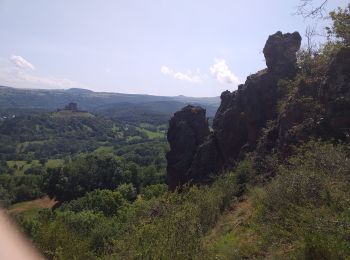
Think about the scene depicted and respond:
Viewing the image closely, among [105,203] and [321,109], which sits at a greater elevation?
[321,109]

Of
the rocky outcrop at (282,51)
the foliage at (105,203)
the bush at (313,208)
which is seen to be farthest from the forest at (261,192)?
the foliage at (105,203)

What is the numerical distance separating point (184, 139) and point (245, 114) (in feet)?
39.0

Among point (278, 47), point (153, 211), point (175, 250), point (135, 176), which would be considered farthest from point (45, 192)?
point (175, 250)

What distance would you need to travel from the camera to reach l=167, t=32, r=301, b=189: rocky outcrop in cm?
3525

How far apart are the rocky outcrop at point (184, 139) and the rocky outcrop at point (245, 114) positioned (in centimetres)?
54

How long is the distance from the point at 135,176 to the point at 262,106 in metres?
67.2

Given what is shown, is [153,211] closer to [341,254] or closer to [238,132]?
[341,254]

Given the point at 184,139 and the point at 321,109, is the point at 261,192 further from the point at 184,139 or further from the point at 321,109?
the point at 184,139

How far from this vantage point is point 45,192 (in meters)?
99.5

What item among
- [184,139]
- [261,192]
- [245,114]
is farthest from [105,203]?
[261,192]

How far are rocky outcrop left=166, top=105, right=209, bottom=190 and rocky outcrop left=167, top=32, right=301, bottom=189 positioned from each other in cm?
54

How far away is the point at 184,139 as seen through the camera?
4706 cm

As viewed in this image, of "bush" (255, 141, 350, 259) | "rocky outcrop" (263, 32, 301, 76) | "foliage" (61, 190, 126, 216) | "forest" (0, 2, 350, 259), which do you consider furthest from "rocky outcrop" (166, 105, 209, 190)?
"bush" (255, 141, 350, 259)

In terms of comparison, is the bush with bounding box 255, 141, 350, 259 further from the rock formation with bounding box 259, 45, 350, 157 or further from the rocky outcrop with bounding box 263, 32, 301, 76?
the rocky outcrop with bounding box 263, 32, 301, 76
